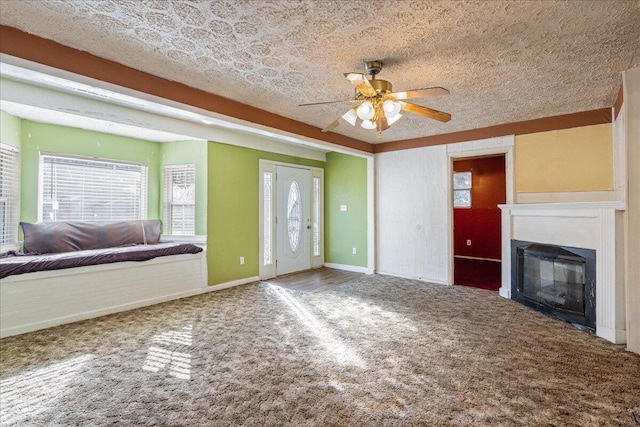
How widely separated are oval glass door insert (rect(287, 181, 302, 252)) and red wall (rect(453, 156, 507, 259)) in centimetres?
405

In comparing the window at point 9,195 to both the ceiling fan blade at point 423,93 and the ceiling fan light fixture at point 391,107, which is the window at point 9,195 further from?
the ceiling fan blade at point 423,93

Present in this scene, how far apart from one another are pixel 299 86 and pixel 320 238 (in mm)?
4002

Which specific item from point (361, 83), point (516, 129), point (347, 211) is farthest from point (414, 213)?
point (361, 83)

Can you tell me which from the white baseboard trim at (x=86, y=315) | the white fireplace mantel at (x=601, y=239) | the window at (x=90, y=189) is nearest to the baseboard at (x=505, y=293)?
the white fireplace mantel at (x=601, y=239)

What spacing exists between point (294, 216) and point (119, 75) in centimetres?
391

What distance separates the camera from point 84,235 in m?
4.32

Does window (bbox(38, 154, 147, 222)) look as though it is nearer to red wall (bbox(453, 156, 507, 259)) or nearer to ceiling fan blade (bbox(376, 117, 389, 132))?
ceiling fan blade (bbox(376, 117, 389, 132))

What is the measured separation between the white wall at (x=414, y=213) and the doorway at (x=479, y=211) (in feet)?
5.70

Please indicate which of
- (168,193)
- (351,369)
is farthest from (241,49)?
(168,193)

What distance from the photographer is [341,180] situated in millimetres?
6535

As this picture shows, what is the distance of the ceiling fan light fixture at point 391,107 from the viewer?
2.56 meters

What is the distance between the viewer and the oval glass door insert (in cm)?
609

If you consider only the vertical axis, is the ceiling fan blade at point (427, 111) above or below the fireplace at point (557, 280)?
above

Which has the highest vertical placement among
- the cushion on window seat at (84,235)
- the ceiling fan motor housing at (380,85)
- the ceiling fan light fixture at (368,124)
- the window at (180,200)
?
the ceiling fan motor housing at (380,85)
